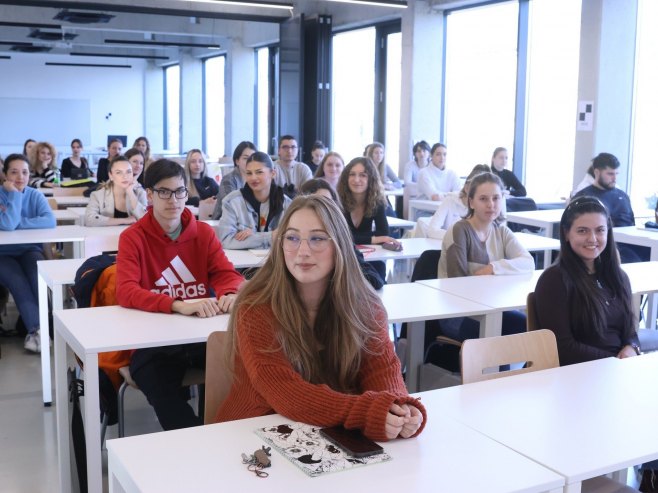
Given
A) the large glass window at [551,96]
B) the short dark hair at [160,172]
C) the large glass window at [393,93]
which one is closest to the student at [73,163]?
the large glass window at [393,93]

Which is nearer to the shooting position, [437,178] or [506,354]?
[506,354]

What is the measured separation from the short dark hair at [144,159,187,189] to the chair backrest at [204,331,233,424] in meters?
1.22

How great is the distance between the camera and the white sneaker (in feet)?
16.3

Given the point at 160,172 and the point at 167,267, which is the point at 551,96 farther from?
the point at 167,267

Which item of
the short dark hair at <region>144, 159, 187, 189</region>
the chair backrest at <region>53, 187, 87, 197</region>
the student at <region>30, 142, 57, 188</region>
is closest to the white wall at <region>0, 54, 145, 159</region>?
the student at <region>30, 142, 57, 188</region>

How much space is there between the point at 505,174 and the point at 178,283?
20.4 ft

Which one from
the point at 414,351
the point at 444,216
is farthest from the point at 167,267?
the point at 444,216

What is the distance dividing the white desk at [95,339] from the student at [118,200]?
2730mm

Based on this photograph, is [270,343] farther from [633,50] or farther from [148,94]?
[148,94]

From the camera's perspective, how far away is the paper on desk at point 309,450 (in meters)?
1.70

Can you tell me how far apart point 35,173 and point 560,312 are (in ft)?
24.1

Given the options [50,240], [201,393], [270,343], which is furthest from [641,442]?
[50,240]

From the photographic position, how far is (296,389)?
6.51 ft

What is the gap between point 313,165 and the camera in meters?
11.4
